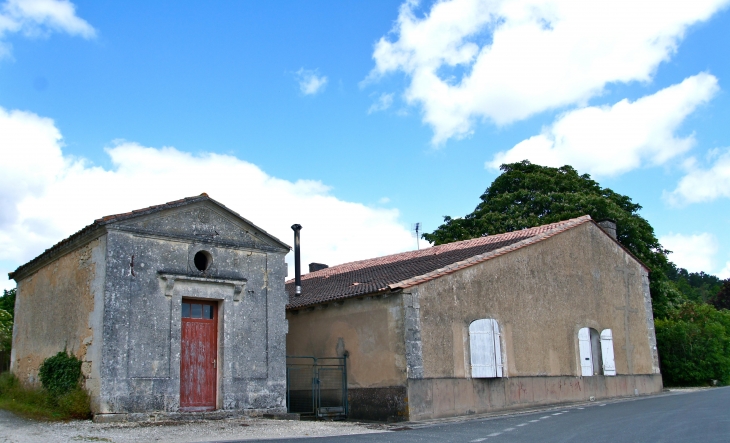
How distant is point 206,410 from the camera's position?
523 inches

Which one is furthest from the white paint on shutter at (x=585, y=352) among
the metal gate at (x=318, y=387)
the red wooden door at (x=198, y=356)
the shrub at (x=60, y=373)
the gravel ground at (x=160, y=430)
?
the shrub at (x=60, y=373)

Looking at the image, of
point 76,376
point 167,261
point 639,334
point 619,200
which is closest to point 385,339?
point 167,261

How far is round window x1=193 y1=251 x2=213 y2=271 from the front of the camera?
13.9 m

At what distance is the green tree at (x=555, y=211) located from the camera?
3056cm

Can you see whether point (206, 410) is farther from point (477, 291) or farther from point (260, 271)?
point (477, 291)

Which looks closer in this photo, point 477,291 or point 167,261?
point 167,261

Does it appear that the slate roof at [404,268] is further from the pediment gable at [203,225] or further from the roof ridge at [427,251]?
the pediment gable at [203,225]

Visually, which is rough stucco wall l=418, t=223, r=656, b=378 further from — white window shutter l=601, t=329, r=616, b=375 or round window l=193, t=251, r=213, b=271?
round window l=193, t=251, r=213, b=271

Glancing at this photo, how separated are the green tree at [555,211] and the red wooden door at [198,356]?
2119 centimetres

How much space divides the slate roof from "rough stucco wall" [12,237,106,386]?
6.14 meters

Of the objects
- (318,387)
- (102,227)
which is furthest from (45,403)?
(318,387)

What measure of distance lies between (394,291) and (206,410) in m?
4.87

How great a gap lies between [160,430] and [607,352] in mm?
14451

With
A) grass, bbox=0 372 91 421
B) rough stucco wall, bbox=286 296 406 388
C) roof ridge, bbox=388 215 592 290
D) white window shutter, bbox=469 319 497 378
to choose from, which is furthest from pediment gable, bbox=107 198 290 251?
white window shutter, bbox=469 319 497 378
